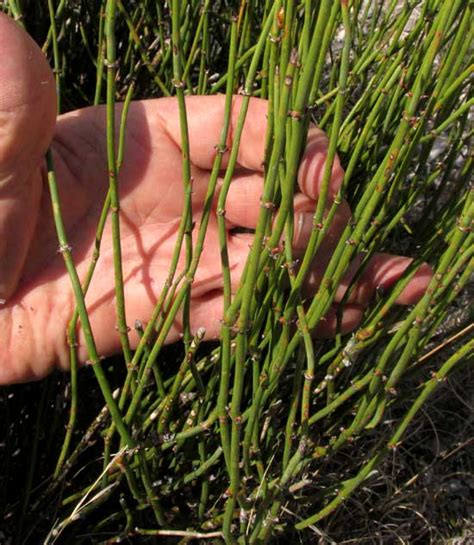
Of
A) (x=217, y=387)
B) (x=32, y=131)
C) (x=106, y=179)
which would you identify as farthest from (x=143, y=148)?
Result: (x=217, y=387)

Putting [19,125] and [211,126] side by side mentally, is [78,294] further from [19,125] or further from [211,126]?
[211,126]

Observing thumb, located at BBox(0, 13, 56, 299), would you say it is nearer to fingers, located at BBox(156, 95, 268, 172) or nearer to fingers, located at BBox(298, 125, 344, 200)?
fingers, located at BBox(156, 95, 268, 172)

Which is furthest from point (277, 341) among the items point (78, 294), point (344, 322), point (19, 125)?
point (19, 125)

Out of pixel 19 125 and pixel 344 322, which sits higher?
pixel 19 125

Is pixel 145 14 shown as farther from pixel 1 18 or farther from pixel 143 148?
pixel 1 18

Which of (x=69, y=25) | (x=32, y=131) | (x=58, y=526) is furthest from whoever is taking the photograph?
(x=69, y=25)

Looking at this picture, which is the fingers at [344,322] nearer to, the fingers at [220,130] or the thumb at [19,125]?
the fingers at [220,130]

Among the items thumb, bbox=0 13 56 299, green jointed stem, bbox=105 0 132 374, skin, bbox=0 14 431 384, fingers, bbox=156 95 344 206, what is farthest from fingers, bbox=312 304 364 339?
thumb, bbox=0 13 56 299
